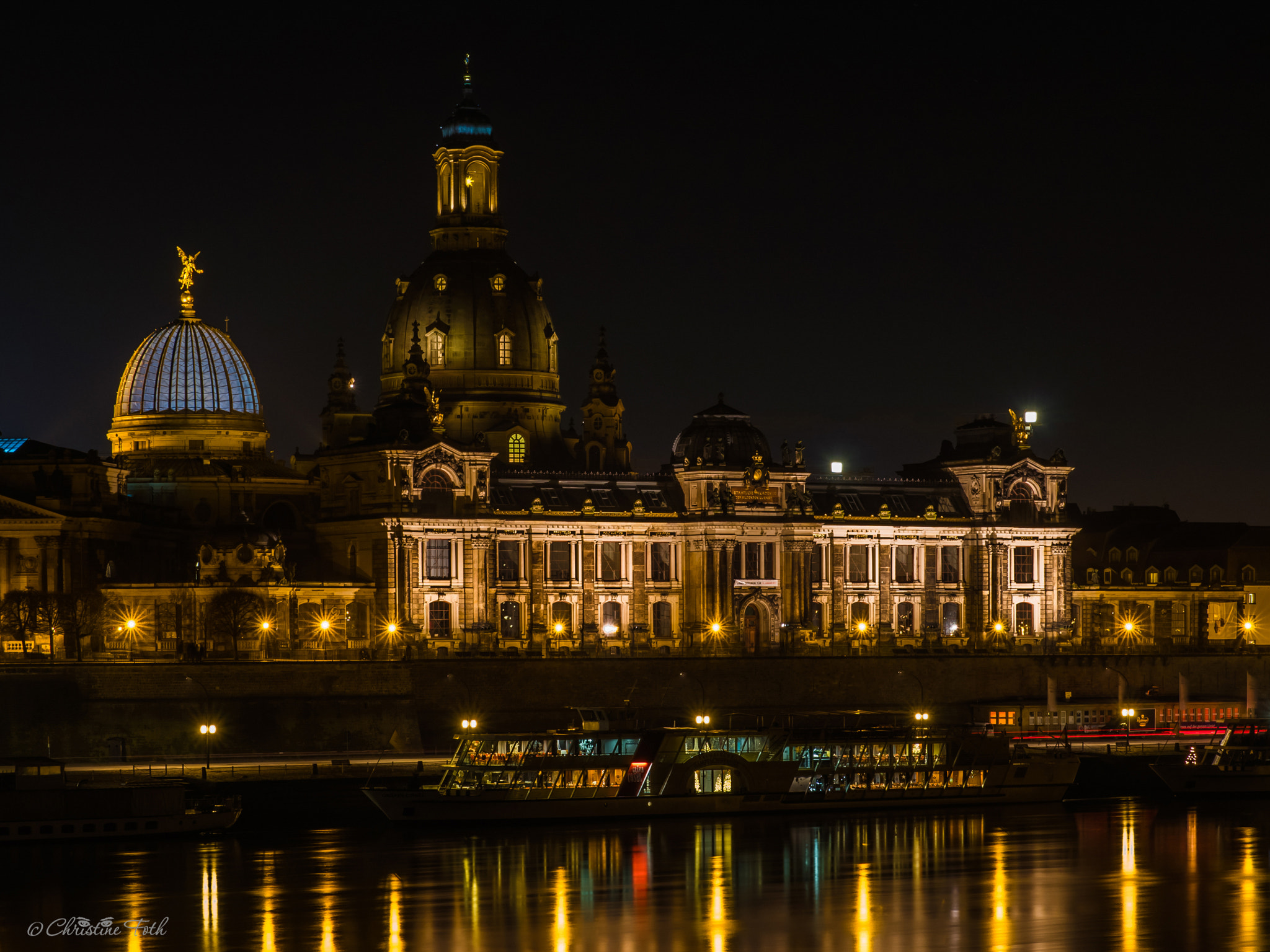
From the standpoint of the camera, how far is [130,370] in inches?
6713

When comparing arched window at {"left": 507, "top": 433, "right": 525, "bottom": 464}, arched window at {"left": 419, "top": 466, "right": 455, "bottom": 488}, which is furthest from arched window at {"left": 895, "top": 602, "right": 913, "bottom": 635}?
arched window at {"left": 419, "top": 466, "right": 455, "bottom": 488}

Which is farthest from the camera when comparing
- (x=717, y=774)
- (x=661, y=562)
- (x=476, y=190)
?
(x=476, y=190)

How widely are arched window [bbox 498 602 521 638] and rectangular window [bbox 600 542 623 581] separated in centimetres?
578

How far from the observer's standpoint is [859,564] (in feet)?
531

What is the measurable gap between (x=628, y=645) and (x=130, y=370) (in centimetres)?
3980

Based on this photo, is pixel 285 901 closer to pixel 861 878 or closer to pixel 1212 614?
pixel 861 878

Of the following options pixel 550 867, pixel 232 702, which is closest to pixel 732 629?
pixel 232 702

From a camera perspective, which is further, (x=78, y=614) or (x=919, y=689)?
(x=919, y=689)

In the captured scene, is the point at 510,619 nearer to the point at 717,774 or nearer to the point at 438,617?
the point at 438,617

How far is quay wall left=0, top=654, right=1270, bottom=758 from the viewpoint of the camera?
418 feet

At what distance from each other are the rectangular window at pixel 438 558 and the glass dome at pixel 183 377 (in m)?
24.8

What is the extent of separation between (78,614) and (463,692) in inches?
777

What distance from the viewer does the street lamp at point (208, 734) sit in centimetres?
12651

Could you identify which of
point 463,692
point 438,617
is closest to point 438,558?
point 438,617
